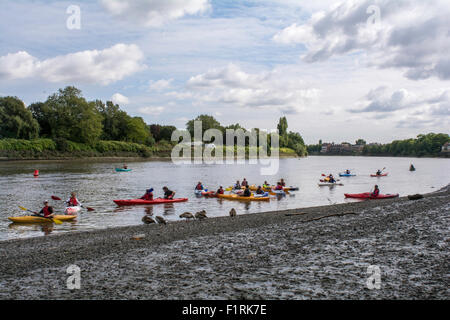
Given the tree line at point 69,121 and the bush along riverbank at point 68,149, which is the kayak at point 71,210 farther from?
the tree line at point 69,121

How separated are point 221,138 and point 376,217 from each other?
138042 millimetres

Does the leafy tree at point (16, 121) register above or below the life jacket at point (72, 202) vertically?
above

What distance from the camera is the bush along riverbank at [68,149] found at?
84.8 metres

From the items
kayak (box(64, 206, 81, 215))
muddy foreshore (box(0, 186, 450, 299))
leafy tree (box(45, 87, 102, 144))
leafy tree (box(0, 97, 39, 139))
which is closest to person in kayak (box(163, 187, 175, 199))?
kayak (box(64, 206, 81, 215))

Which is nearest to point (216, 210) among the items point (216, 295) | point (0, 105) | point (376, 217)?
point (376, 217)

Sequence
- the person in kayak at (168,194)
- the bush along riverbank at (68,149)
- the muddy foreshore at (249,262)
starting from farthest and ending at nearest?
the bush along riverbank at (68,149), the person in kayak at (168,194), the muddy foreshore at (249,262)

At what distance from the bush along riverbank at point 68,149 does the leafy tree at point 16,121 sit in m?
3.40

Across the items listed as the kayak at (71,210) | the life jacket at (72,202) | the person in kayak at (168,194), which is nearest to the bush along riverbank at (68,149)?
the person in kayak at (168,194)

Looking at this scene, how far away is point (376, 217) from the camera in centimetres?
1517

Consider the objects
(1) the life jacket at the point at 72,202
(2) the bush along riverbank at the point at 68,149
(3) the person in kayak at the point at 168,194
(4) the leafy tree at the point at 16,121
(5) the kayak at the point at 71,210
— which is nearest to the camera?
(5) the kayak at the point at 71,210

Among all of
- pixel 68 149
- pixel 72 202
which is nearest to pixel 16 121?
pixel 68 149

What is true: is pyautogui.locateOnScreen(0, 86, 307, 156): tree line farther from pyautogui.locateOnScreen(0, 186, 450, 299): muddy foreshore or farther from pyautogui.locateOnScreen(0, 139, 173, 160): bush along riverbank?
pyautogui.locateOnScreen(0, 186, 450, 299): muddy foreshore

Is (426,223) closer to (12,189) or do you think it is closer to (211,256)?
(211,256)

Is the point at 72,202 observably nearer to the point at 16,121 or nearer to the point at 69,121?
the point at 16,121
